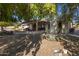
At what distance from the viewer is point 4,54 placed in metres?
1.99

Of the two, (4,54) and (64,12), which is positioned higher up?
(64,12)

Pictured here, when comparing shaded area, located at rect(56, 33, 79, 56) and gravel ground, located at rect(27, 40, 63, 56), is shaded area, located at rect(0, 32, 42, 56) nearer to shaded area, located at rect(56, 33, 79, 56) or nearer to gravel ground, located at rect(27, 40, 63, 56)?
gravel ground, located at rect(27, 40, 63, 56)

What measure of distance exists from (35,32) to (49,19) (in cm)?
26

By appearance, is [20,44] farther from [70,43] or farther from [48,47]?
[70,43]

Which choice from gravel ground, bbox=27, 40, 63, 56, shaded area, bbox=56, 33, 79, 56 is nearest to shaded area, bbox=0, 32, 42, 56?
gravel ground, bbox=27, 40, 63, 56

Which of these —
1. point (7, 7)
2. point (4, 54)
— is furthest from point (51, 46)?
point (7, 7)

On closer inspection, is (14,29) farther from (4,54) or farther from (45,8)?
(45,8)

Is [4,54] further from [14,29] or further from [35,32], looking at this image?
[35,32]

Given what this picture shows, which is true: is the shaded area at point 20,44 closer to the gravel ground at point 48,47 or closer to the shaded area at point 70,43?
the gravel ground at point 48,47

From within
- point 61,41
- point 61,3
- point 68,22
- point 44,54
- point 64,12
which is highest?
point 61,3

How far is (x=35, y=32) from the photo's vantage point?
6.55 feet

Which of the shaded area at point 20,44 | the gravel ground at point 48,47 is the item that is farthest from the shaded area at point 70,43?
the shaded area at point 20,44

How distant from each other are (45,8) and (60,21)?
0.87 ft

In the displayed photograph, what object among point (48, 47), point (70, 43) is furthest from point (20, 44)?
point (70, 43)
